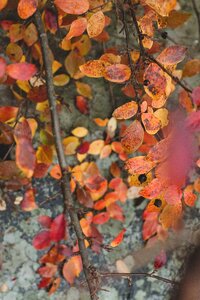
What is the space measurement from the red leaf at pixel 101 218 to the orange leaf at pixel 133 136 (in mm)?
436

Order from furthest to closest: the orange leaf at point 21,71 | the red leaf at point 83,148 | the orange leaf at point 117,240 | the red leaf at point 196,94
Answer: the red leaf at point 83,148, the orange leaf at point 117,240, the red leaf at point 196,94, the orange leaf at point 21,71

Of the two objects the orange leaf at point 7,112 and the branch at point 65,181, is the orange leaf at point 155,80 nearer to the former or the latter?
the branch at point 65,181

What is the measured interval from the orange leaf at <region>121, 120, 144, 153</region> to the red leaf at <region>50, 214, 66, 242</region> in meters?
0.39

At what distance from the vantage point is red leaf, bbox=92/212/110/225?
1365mm

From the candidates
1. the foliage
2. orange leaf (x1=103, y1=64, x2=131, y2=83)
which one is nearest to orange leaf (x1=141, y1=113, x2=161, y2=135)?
the foliage

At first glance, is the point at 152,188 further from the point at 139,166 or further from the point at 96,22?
the point at 96,22

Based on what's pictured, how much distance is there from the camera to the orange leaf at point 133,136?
3.22ft

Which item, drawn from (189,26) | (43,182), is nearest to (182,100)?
(189,26)

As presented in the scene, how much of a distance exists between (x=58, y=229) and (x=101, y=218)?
0.16 metres

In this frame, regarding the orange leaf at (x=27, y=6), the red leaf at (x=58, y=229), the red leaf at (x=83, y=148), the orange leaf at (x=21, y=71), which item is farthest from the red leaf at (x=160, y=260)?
the orange leaf at (x=27, y=6)

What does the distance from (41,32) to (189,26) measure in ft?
2.12

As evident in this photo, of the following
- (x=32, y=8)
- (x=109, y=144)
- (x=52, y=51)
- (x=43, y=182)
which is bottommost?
(x=43, y=182)

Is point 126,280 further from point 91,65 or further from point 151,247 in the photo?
point 91,65

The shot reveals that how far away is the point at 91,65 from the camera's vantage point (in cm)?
100
